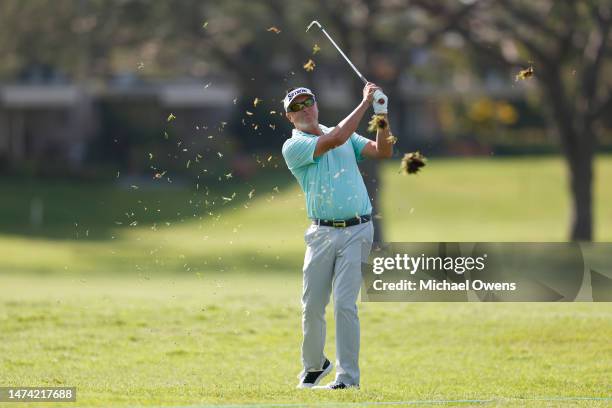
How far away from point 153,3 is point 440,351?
23957 millimetres

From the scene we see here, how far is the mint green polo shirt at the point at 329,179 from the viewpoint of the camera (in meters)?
10.1

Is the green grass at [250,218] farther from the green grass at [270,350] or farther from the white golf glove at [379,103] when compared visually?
the white golf glove at [379,103]

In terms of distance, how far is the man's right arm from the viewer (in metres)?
9.77

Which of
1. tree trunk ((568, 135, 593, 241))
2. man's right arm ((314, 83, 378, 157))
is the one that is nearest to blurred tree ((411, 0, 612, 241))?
tree trunk ((568, 135, 593, 241))

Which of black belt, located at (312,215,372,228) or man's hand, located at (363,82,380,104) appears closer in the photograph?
man's hand, located at (363,82,380,104)

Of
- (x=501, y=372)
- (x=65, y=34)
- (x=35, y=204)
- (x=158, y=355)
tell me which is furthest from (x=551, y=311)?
(x=35, y=204)

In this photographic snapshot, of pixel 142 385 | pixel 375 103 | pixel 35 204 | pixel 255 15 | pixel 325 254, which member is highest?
pixel 255 15

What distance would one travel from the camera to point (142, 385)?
35.1 ft

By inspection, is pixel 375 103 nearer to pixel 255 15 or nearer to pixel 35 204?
pixel 255 15

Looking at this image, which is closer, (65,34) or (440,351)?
(440,351)

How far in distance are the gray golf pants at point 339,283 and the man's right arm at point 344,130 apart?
2.10ft

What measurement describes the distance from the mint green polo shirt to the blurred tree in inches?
860

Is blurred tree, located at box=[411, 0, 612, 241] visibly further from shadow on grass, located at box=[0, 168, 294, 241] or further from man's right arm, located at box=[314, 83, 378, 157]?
man's right arm, located at box=[314, 83, 378, 157]

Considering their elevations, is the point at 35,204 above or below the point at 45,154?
below
